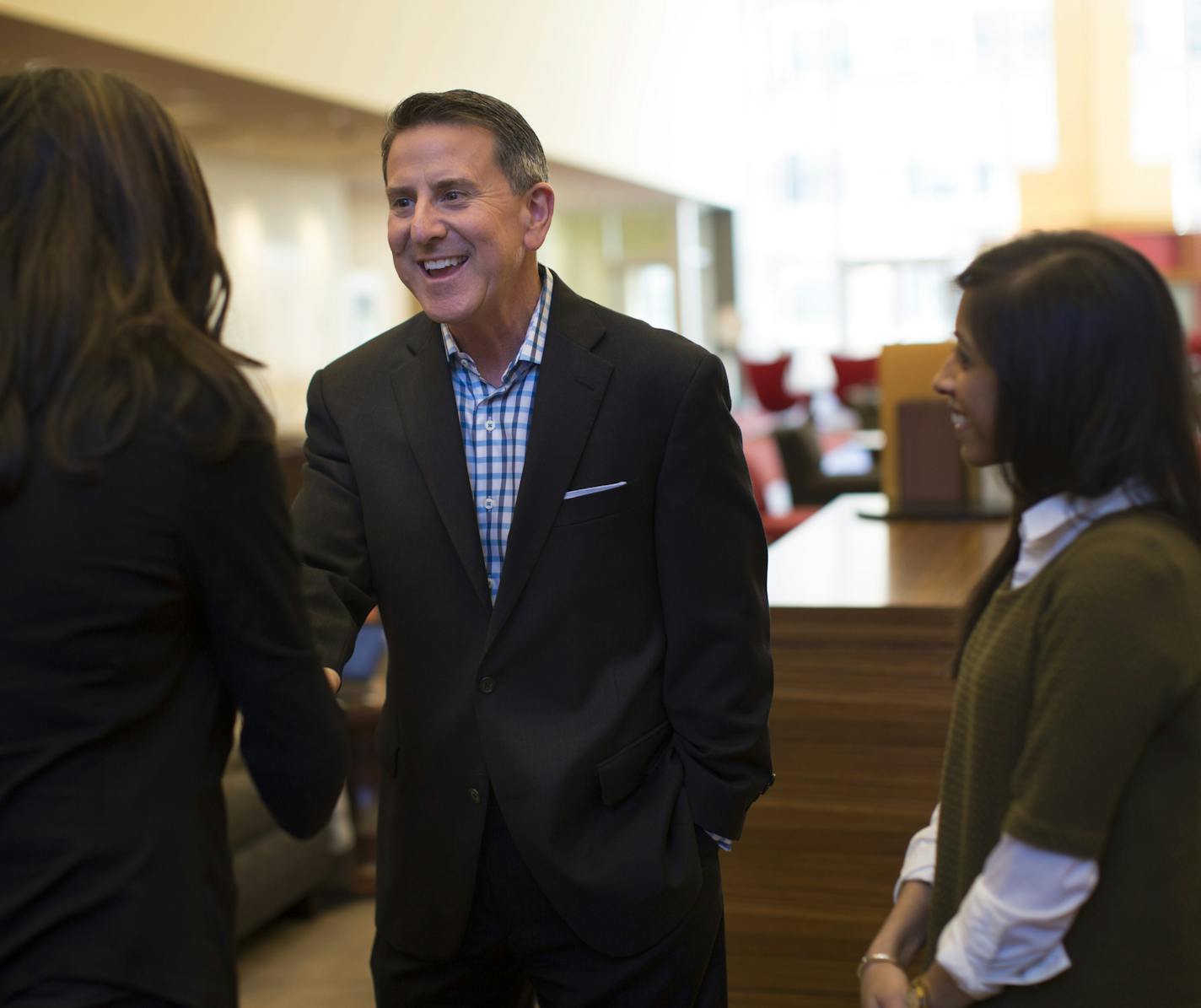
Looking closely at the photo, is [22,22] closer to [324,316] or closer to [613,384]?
[613,384]

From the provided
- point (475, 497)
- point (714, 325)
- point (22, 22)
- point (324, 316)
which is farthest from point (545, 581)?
point (714, 325)

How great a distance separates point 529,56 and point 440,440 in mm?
11022

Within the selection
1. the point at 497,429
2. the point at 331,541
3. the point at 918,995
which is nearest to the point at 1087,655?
the point at 918,995

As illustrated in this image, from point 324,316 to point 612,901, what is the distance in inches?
491

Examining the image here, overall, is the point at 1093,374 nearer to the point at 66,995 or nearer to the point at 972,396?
the point at 972,396

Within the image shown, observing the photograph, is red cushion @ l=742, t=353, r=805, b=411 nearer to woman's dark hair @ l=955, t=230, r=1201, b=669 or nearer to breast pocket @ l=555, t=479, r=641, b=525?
breast pocket @ l=555, t=479, r=641, b=525

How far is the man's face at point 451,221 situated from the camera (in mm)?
1766

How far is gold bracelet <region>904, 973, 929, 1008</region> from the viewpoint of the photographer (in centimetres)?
137

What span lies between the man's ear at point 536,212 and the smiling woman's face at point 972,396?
0.66 metres

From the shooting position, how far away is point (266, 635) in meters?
1.19

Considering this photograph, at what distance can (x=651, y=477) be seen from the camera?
70.9 inches

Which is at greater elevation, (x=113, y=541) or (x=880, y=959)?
(x=113, y=541)

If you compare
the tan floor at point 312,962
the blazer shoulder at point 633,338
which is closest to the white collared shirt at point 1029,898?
the blazer shoulder at point 633,338

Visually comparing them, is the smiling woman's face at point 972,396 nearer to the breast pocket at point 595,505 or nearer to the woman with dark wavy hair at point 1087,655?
the woman with dark wavy hair at point 1087,655
